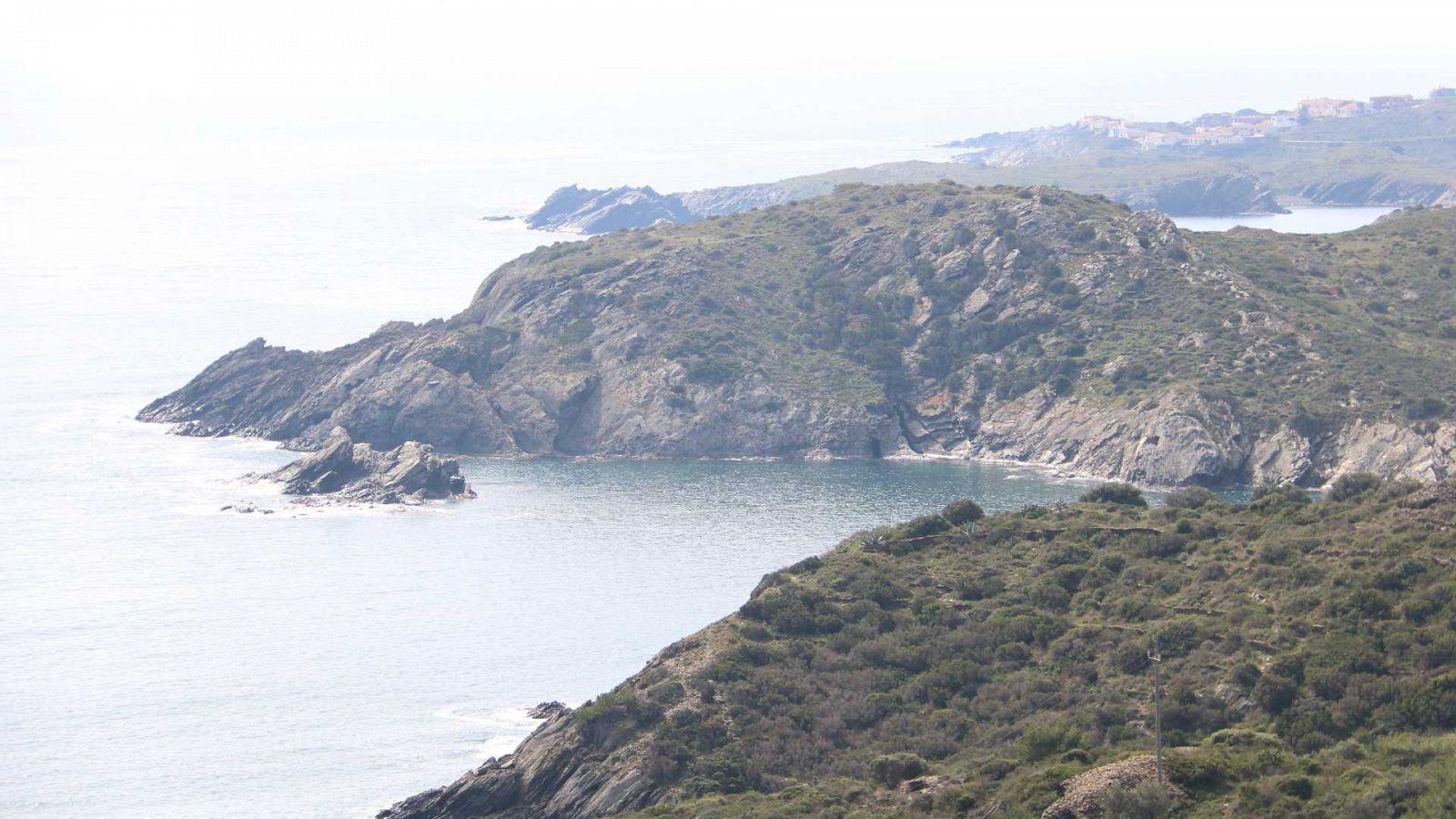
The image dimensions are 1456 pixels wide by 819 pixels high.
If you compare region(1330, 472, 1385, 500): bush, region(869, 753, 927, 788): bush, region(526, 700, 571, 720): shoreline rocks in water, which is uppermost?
region(1330, 472, 1385, 500): bush

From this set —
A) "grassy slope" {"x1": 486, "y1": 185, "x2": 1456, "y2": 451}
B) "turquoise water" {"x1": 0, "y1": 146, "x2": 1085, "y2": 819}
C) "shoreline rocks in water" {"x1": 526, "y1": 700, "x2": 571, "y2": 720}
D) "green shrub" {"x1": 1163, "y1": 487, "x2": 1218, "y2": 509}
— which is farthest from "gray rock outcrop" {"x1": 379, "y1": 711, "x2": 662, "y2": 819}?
"grassy slope" {"x1": 486, "y1": 185, "x2": 1456, "y2": 451}

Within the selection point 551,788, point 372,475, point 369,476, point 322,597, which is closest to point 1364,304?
point 372,475

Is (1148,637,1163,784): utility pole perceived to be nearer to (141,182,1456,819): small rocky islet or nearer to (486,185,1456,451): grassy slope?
(141,182,1456,819): small rocky islet

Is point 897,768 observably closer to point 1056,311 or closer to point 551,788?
point 551,788

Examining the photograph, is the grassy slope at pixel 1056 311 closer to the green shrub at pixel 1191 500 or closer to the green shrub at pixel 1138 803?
the green shrub at pixel 1191 500

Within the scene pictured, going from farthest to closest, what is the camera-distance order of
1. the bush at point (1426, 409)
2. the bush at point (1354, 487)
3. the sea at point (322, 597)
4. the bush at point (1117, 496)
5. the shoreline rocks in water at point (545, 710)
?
the bush at point (1426, 409), the bush at point (1117, 496), the bush at point (1354, 487), the shoreline rocks in water at point (545, 710), the sea at point (322, 597)

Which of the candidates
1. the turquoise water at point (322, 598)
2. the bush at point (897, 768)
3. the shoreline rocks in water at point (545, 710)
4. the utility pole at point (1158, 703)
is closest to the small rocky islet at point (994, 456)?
the bush at point (897, 768)

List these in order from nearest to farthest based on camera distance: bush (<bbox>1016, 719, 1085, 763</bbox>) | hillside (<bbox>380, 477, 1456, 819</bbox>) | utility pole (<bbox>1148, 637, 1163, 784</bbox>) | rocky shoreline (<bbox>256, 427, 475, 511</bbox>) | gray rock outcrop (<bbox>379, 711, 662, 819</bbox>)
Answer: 1. utility pole (<bbox>1148, 637, 1163, 784</bbox>)
2. hillside (<bbox>380, 477, 1456, 819</bbox>)
3. bush (<bbox>1016, 719, 1085, 763</bbox>)
4. gray rock outcrop (<bbox>379, 711, 662, 819</bbox>)
5. rocky shoreline (<bbox>256, 427, 475, 511</bbox>)
